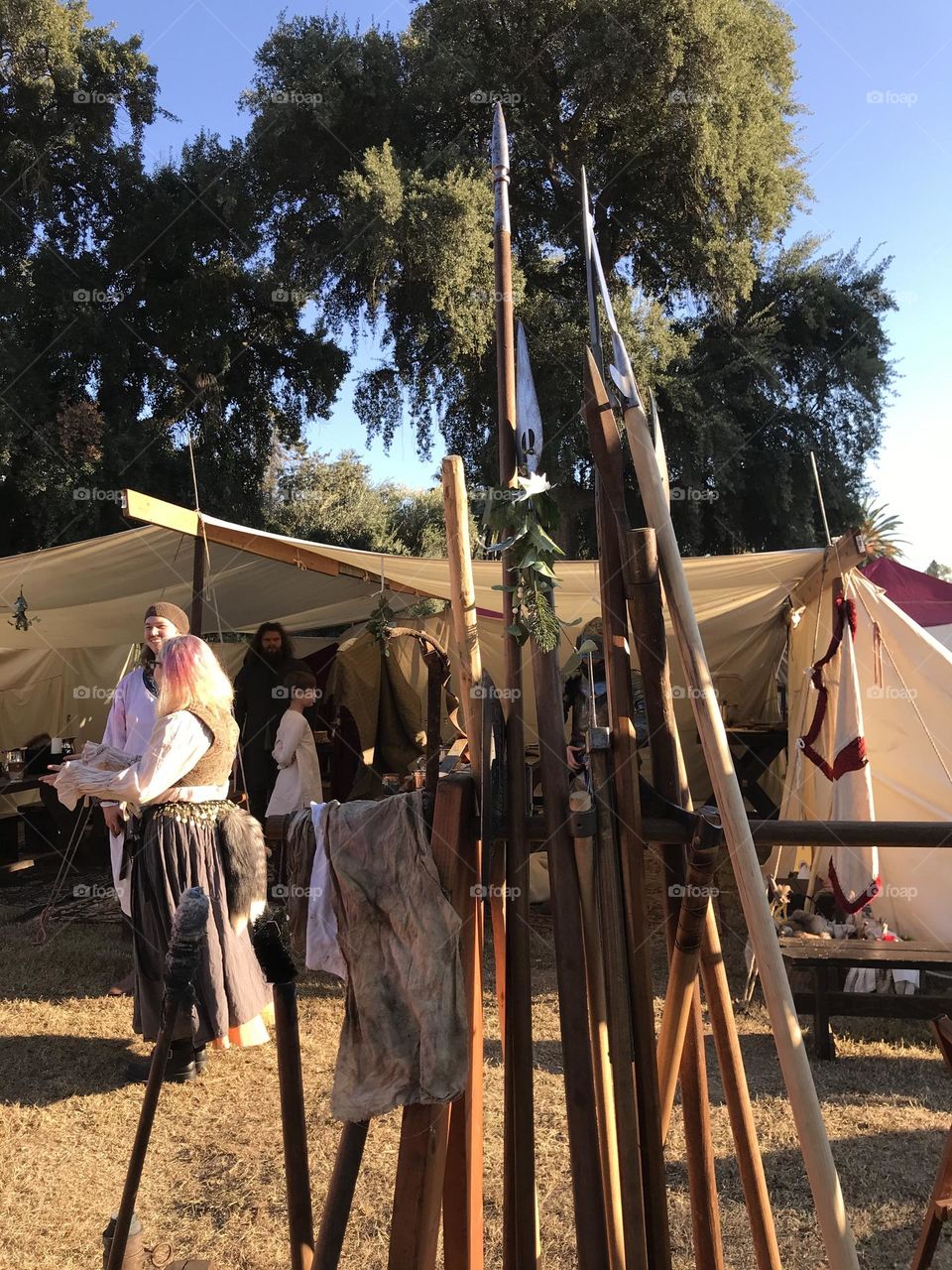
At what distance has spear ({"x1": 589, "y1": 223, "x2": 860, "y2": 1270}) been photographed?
1402 mm

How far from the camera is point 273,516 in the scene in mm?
20469

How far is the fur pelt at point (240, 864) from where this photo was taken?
350cm

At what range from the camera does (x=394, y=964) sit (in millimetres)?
1574

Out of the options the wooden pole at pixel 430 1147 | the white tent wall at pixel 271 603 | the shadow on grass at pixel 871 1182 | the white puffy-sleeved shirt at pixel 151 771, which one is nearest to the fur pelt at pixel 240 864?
the white puffy-sleeved shirt at pixel 151 771

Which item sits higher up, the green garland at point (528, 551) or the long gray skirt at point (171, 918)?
the green garland at point (528, 551)

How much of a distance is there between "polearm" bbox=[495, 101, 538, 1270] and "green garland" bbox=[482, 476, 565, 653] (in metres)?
0.02

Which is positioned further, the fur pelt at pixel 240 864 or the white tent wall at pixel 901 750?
the white tent wall at pixel 901 750

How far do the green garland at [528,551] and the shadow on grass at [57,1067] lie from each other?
3.07m

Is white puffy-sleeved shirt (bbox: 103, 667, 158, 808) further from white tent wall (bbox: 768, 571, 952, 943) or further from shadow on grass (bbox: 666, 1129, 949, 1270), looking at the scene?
white tent wall (bbox: 768, 571, 952, 943)
